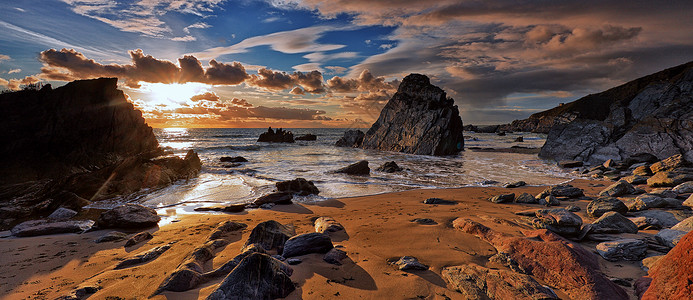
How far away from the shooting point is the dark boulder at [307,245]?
4406mm

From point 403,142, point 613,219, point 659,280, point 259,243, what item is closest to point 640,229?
point 613,219

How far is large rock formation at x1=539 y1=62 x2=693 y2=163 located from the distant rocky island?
11.8 m

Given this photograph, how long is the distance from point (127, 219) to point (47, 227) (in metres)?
1.95

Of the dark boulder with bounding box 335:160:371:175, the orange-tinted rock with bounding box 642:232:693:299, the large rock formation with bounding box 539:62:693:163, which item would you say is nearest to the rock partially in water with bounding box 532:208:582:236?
the orange-tinted rock with bounding box 642:232:693:299

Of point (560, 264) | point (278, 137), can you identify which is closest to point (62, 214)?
point (560, 264)

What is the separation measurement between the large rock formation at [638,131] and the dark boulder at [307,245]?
931 inches

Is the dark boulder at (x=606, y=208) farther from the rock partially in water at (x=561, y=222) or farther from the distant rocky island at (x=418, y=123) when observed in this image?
the distant rocky island at (x=418, y=123)

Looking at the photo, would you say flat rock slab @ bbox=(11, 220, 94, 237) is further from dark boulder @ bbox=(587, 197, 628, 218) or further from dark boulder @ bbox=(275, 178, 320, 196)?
dark boulder @ bbox=(587, 197, 628, 218)

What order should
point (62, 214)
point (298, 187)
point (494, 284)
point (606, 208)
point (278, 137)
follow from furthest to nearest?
point (278, 137) → point (298, 187) → point (62, 214) → point (606, 208) → point (494, 284)

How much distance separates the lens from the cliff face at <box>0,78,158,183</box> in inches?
544

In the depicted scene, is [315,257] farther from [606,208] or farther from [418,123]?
[418,123]

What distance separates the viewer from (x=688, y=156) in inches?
610

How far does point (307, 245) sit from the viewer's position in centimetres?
448

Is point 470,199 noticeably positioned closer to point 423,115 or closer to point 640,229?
point 640,229
